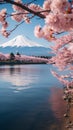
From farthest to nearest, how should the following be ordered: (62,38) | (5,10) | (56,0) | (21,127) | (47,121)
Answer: (47,121), (21,127), (62,38), (5,10), (56,0)

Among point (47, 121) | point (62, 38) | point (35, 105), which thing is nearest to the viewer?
point (62, 38)

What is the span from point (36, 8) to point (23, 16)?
249 mm

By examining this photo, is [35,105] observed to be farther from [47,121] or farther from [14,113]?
[47,121]

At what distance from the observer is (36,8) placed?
4.09m

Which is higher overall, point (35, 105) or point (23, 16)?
point (23, 16)

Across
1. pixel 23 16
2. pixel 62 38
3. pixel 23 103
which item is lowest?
pixel 23 103

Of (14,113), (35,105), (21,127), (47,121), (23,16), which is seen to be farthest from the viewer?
(35,105)

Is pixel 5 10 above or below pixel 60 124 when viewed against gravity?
above

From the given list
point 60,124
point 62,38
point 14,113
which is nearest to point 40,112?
point 14,113

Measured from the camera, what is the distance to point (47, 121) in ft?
98.5

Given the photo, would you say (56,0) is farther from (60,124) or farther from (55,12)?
(60,124)

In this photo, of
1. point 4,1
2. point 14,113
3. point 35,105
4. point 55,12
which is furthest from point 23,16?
point 35,105

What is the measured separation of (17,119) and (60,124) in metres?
4.64

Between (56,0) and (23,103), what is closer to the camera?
(56,0)
